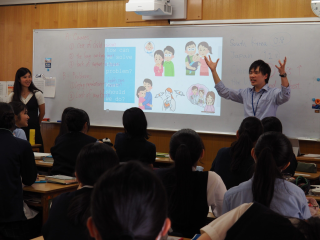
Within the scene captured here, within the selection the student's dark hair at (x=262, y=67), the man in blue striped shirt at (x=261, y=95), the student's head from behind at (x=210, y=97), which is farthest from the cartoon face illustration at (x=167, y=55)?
the student's dark hair at (x=262, y=67)

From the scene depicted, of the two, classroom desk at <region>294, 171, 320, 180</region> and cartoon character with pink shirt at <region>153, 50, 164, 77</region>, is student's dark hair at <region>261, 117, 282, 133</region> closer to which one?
classroom desk at <region>294, 171, 320, 180</region>

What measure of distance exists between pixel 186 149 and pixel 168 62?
318cm

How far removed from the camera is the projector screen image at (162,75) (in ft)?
15.9

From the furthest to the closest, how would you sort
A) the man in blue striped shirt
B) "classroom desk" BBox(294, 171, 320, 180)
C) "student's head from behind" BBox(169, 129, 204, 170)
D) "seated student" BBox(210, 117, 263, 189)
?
the man in blue striped shirt, "classroom desk" BBox(294, 171, 320, 180), "seated student" BBox(210, 117, 263, 189), "student's head from behind" BBox(169, 129, 204, 170)

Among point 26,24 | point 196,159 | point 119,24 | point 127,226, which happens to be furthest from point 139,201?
point 26,24

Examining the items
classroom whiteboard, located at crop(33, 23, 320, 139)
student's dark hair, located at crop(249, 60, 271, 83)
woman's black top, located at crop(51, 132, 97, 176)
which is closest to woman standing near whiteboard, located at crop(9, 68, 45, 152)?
classroom whiteboard, located at crop(33, 23, 320, 139)

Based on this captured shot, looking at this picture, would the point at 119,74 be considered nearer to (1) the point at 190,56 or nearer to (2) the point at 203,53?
(1) the point at 190,56

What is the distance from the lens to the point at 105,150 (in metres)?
1.61

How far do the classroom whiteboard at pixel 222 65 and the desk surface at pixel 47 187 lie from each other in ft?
7.88

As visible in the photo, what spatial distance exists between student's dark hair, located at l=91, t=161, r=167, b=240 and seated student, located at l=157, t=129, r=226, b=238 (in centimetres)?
117

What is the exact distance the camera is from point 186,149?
6.47 feet

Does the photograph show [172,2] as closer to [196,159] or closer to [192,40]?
[192,40]

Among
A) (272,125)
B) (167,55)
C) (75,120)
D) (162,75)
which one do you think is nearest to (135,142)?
(75,120)

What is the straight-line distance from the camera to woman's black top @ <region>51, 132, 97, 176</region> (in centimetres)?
307
